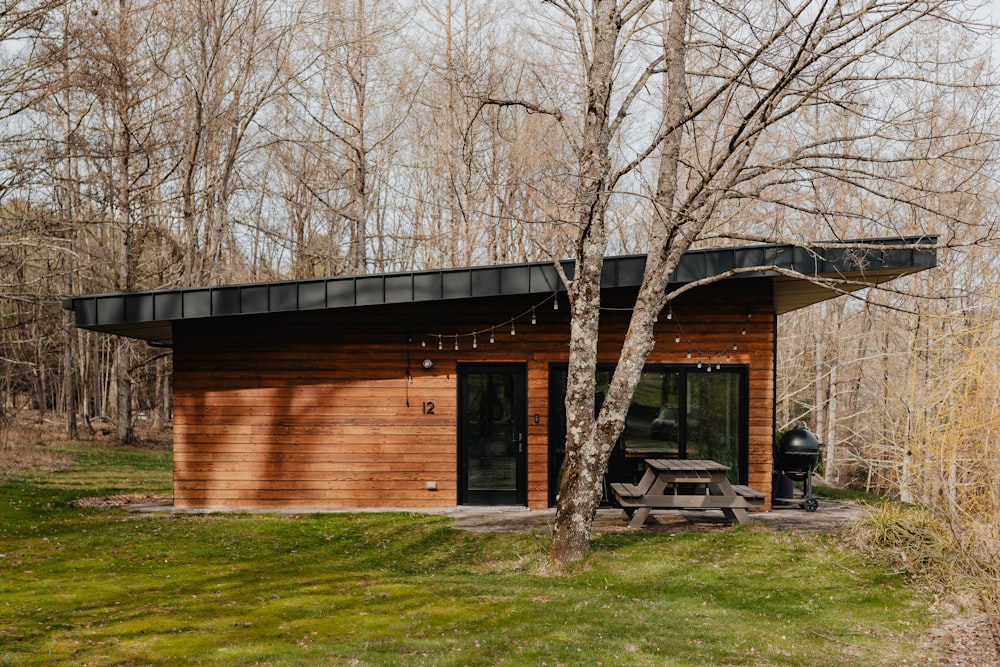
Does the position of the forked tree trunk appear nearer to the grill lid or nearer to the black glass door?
the black glass door

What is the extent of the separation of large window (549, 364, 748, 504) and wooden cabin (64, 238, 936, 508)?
2 cm

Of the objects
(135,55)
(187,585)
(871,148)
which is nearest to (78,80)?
(135,55)

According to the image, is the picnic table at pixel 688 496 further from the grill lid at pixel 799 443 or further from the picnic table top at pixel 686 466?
the grill lid at pixel 799 443

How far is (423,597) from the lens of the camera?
6.30 m

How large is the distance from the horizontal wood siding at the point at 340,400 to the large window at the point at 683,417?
0.84 meters

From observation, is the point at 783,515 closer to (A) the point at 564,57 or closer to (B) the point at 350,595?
(B) the point at 350,595

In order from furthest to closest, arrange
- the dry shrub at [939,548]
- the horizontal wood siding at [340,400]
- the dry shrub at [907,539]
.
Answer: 1. the horizontal wood siding at [340,400]
2. the dry shrub at [907,539]
3. the dry shrub at [939,548]

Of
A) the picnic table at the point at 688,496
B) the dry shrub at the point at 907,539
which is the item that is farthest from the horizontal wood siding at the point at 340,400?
the dry shrub at the point at 907,539

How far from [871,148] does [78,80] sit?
52.1 feet

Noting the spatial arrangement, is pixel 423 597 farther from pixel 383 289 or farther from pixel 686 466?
pixel 383 289

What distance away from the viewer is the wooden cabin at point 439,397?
33.0 ft

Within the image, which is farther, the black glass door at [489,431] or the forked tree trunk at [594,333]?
the black glass door at [489,431]

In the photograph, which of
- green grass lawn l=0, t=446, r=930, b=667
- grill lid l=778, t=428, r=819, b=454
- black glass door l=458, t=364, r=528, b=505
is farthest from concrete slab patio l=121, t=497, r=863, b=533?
grill lid l=778, t=428, r=819, b=454

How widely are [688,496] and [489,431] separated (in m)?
2.89
